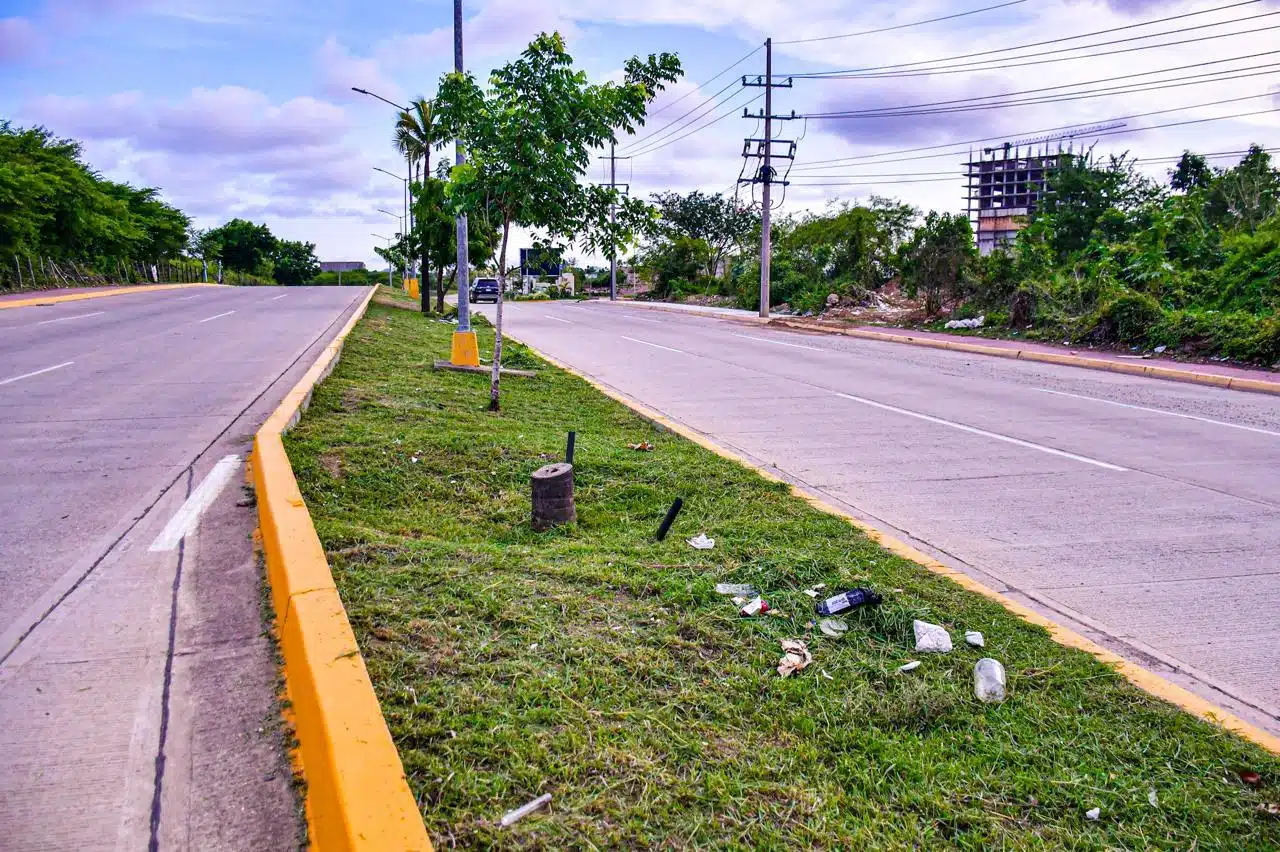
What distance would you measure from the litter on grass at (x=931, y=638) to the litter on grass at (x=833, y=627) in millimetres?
305

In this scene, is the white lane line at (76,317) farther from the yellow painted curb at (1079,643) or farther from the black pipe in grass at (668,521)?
the black pipe in grass at (668,521)

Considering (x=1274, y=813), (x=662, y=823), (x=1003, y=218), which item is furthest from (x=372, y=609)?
(x=1003, y=218)

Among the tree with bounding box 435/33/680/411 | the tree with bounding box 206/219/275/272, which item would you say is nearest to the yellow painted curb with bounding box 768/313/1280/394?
the tree with bounding box 435/33/680/411

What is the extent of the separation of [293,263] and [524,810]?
382ft

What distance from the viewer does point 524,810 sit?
2801 mm

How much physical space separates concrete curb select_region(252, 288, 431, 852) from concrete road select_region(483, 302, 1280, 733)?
3.22m

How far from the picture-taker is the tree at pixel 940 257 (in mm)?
28516

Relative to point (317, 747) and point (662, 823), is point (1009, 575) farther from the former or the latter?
point (317, 747)

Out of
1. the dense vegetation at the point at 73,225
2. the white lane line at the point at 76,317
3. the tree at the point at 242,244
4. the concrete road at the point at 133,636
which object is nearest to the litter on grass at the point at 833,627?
the concrete road at the point at 133,636

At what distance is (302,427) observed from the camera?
8445mm

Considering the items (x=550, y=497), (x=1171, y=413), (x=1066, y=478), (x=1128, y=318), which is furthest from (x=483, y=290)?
(x=550, y=497)

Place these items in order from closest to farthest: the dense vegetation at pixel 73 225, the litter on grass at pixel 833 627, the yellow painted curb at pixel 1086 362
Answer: the litter on grass at pixel 833 627
the yellow painted curb at pixel 1086 362
the dense vegetation at pixel 73 225

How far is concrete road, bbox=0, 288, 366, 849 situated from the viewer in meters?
2.96

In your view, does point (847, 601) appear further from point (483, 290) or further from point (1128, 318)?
point (483, 290)
